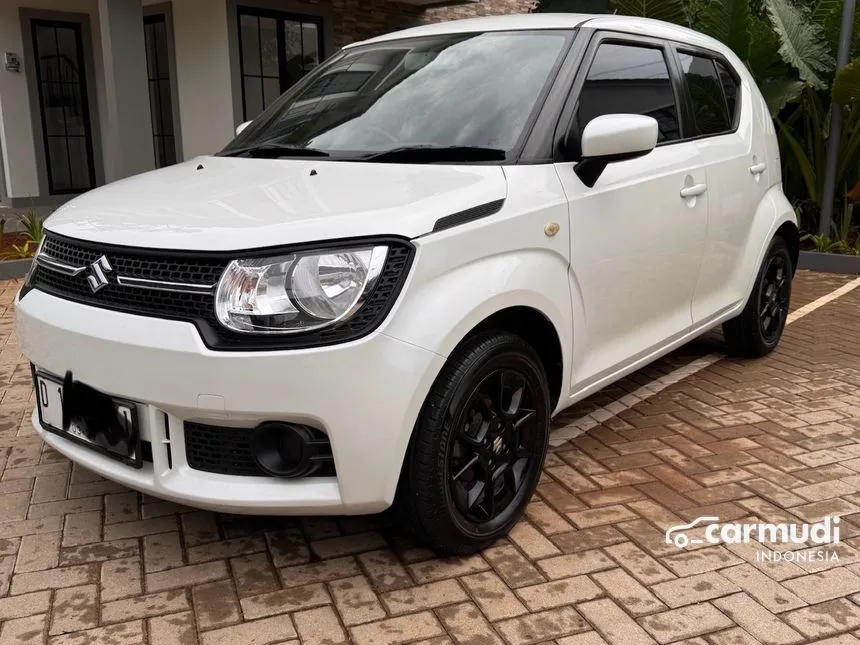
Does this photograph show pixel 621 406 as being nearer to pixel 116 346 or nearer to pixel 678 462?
pixel 678 462

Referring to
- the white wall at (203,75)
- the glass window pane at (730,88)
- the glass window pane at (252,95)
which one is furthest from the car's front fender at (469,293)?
the glass window pane at (252,95)

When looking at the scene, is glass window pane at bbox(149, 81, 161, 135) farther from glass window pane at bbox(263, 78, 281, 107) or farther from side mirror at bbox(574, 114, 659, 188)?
side mirror at bbox(574, 114, 659, 188)

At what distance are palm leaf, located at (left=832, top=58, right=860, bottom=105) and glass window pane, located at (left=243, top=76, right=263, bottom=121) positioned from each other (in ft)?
23.7

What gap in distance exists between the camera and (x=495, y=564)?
283cm

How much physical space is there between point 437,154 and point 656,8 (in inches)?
286

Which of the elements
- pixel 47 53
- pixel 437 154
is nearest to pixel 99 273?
pixel 437 154

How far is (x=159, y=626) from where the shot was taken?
247cm

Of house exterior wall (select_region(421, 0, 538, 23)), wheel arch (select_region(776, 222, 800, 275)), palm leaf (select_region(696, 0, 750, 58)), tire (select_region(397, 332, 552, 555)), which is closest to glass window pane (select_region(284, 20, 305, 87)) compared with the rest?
house exterior wall (select_region(421, 0, 538, 23))

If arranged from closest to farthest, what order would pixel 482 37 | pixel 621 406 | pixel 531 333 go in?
pixel 531 333, pixel 482 37, pixel 621 406

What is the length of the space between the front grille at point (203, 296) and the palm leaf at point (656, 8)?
7868mm

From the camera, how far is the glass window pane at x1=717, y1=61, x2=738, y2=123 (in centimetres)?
464

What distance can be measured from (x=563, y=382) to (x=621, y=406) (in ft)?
4.36

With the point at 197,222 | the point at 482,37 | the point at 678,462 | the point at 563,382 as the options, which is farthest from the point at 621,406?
the point at 197,222

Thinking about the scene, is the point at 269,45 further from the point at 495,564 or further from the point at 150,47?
the point at 495,564
